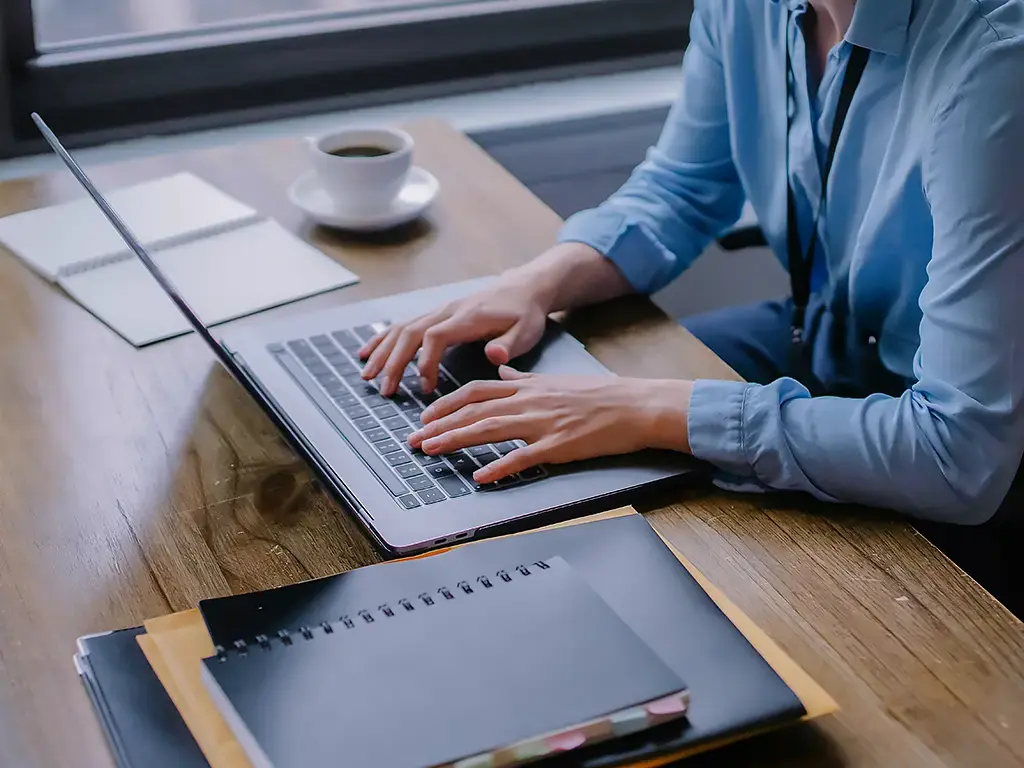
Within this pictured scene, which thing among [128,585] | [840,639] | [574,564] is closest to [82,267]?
[128,585]

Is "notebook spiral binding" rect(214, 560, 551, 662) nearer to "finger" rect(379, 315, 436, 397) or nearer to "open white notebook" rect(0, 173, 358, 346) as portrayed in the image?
"finger" rect(379, 315, 436, 397)

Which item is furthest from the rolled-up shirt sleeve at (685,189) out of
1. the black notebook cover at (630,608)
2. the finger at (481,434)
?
the black notebook cover at (630,608)

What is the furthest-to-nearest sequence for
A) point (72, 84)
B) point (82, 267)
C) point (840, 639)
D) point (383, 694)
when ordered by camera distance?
point (72, 84), point (82, 267), point (840, 639), point (383, 694)

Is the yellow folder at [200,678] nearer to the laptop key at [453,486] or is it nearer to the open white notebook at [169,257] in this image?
the laptop key at [453,486]

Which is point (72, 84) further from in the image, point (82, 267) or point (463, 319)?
point (463, 319)

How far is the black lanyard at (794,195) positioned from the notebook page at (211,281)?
442 mm

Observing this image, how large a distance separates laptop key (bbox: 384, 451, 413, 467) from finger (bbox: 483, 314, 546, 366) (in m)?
0.17

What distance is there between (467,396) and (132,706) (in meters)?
0.38

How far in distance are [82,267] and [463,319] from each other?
1.31 ft

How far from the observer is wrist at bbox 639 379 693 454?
37.0 inches

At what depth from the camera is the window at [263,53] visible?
1706 millimetres

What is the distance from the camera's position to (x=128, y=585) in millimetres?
806

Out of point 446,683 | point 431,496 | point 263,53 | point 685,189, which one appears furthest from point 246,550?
point 263,53

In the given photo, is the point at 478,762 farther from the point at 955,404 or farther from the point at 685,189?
the point at 685,189
